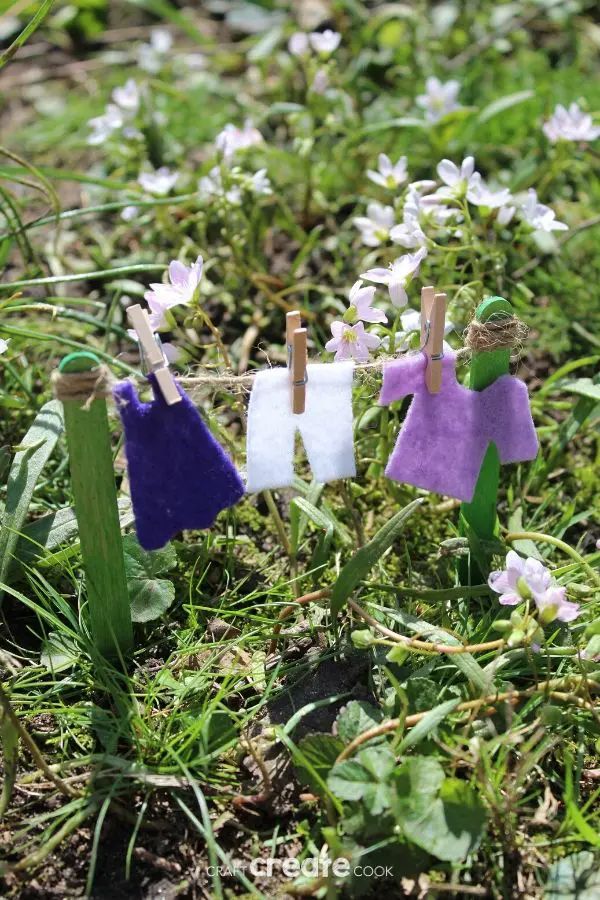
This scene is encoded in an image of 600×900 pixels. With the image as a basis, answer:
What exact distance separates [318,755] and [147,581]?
1.41 feet

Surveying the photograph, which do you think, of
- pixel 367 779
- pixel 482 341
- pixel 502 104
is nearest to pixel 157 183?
pixel 502 104

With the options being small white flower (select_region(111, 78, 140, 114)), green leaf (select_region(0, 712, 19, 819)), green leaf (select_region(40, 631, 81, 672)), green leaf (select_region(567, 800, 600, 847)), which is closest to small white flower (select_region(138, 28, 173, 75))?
small white flower (select_region(111, 78, 140, 114))

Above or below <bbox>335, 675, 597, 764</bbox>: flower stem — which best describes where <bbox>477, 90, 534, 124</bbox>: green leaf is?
above

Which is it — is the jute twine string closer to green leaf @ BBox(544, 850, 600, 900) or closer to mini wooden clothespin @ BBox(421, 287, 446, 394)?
mini wooden clothespin @ BBox(421, 287, 446, 394)

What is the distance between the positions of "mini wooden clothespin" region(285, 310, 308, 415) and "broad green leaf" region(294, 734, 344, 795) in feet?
1.50

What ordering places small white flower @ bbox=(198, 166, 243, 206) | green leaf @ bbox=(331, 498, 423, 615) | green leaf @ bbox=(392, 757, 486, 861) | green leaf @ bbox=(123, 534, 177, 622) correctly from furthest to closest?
1. small white flower @ bbox=(198, 166, 243, 206)
2. green leaf @ bbox=(123, 534, 177, 622)
3. green leaf @ bbox=(331, 498, 423, 615)
4. green leaf @ bbox=(392, 757, 486, 861)

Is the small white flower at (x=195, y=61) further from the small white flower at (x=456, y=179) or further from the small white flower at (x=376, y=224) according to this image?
the small white flower at (x=456, y=179)

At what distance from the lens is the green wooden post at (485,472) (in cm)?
138

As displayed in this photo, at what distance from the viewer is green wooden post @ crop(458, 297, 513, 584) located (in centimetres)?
138

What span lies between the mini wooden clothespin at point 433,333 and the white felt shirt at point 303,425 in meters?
0.11

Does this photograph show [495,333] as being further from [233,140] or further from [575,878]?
[233,140]

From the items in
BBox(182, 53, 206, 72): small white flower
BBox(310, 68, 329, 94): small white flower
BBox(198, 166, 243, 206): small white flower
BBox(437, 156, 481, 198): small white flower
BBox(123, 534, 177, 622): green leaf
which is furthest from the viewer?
BBox(182, 53, 206, 72): small white flower

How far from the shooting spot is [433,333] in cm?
131

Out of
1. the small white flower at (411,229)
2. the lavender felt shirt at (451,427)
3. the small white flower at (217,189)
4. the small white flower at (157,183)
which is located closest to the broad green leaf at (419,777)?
the lavender felt shirt at (451,427)
